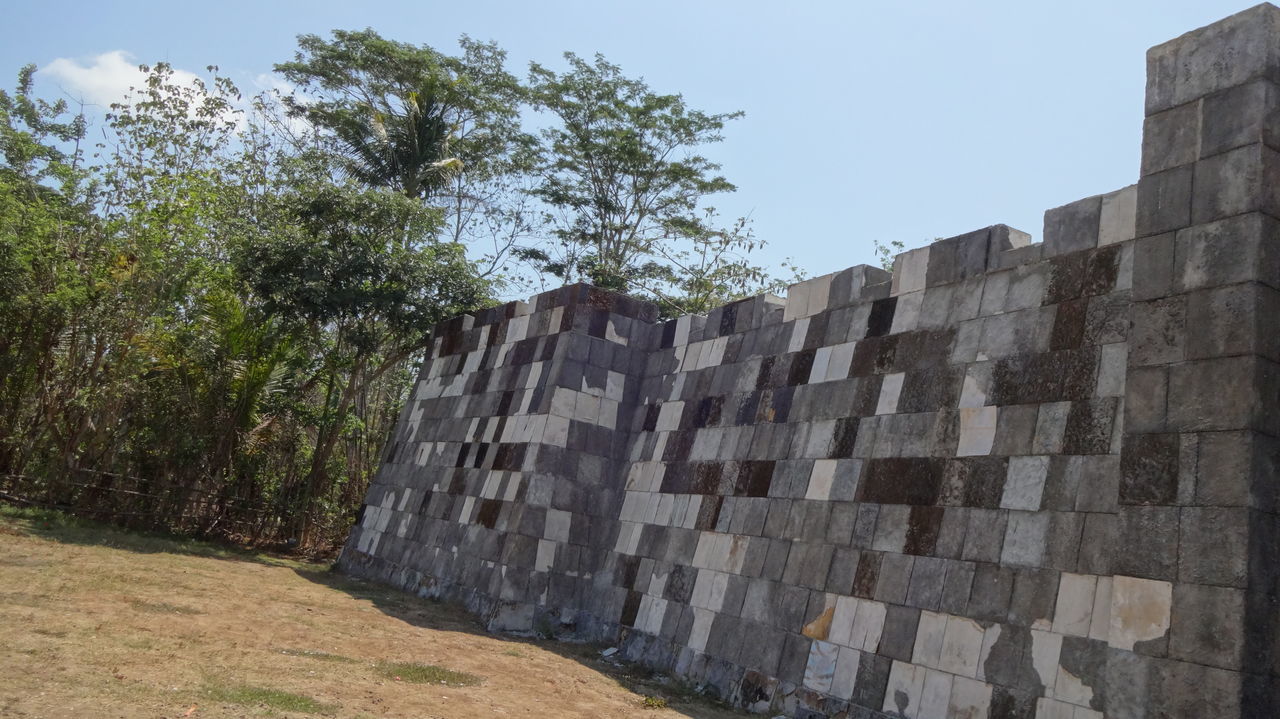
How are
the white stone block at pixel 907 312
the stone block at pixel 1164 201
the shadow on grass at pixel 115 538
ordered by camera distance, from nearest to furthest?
the stone block at pixel 1164 201, the white stone block at pixel 907 312, the shadow on grass at pixel 115 538

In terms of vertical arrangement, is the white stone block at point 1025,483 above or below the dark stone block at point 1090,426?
below

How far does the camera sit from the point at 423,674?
688 cm

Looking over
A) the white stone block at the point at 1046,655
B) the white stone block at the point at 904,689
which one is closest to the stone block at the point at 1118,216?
the white stone block at the point at 1046,655

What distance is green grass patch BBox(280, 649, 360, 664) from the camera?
6975 millimetres

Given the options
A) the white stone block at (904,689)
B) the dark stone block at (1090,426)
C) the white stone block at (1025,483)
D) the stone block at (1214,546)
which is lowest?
the white stone block at (904,689)

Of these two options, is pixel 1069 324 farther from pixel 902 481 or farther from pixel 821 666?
pixel 821 666

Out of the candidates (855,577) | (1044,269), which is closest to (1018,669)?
(855,577)

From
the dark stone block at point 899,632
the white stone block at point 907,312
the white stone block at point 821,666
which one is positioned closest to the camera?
the dark stone block at point 899,632

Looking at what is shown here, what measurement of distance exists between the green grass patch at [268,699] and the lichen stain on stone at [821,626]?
313cm

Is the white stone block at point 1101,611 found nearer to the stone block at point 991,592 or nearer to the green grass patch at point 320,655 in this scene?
the stone block at point 991,592

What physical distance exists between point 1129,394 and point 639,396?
5866mm

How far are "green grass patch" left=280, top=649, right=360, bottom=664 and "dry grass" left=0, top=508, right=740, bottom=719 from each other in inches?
0.6

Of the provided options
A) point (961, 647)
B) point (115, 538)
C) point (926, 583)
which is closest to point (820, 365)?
point (926, 583)

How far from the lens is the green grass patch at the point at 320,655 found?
697 cm
